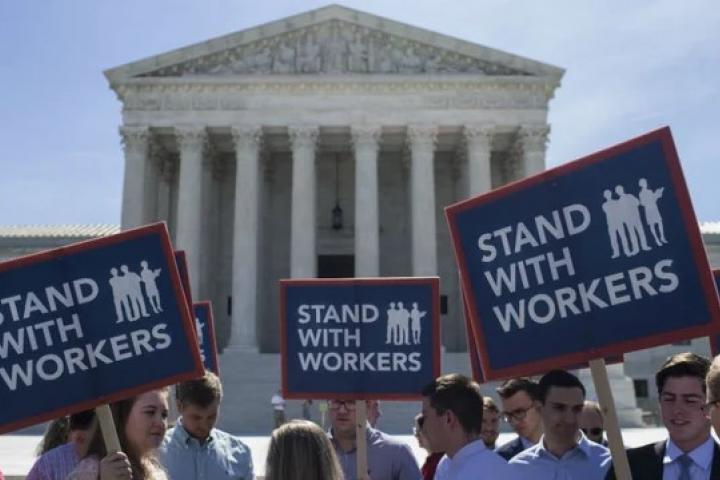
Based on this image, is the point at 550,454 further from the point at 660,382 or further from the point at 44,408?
the point at 44,408

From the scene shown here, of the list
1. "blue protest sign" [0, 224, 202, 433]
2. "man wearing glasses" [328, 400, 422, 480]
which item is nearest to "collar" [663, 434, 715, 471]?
"man wearing glasses" [328, 400, 422, 480]

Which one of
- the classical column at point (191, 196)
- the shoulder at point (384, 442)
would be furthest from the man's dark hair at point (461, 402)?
the classical column at point (191, 196)

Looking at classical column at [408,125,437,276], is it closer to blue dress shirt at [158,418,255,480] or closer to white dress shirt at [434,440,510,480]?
blue dress shirt at [158,418,255,480]

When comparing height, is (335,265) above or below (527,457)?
above

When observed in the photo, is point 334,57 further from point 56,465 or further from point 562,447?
point 56,465

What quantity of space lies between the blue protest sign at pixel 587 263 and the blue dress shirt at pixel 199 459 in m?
2.47

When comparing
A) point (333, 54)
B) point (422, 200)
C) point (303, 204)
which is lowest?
point (422, 200)

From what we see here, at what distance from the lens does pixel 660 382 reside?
4.78 m

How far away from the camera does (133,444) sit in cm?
480

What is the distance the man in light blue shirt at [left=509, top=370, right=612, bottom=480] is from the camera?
5.50 meters

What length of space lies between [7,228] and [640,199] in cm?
5908

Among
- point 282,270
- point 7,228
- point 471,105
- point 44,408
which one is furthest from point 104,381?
point 7,228

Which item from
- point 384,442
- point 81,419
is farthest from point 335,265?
point 81,419

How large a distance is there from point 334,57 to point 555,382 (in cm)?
3673
